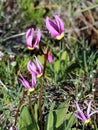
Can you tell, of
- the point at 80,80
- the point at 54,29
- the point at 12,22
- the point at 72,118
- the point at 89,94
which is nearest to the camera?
the point at 54,29

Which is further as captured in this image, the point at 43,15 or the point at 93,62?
the point at 43,15

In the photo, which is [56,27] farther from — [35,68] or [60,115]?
[60,115]

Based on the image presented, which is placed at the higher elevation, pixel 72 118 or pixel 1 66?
pixel 1 66

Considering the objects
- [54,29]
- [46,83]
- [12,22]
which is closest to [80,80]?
[46,83]

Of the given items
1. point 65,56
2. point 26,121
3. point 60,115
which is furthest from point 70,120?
point 65,56

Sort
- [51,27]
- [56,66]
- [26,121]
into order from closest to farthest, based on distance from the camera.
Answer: [51,27], [26,121], [56,66]

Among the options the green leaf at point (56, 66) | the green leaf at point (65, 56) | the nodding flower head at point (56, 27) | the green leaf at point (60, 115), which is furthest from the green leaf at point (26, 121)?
the green leaf at point (65, 56)

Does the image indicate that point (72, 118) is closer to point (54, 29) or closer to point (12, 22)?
point (54, 29)
